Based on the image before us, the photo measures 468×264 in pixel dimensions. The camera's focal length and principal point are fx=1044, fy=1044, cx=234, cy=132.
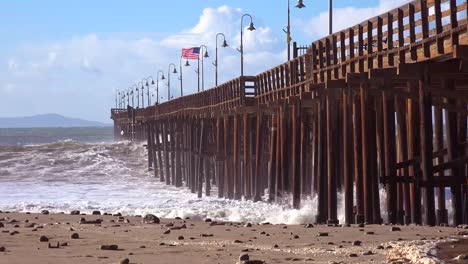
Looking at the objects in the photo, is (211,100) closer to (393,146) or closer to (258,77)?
(258,77)

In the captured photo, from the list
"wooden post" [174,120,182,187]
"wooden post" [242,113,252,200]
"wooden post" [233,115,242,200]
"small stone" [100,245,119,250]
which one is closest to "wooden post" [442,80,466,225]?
"small stone" [100,245,119,250]

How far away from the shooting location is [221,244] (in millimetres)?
13594

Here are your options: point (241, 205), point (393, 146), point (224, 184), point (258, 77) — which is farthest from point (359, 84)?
point (224, 184)

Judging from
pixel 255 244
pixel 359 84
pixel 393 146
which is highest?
pixel 359 84

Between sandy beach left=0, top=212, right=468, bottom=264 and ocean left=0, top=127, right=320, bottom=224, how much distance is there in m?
6.64

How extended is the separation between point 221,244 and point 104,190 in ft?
92.8

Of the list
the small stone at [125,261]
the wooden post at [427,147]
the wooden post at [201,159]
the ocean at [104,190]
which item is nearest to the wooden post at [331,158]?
the ocean at [104,190]

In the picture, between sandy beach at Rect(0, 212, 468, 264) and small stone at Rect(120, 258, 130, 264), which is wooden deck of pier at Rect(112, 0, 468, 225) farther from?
small stone at Rect(120, 258, 130, 264)

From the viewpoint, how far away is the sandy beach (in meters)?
11.2

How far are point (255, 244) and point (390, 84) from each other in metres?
5.58

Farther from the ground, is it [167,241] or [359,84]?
[359,84]

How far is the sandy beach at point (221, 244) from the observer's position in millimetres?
11227

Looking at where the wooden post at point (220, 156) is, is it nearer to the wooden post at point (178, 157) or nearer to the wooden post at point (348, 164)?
the wooden post at point (178, 157)

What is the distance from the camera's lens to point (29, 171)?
171 ft
